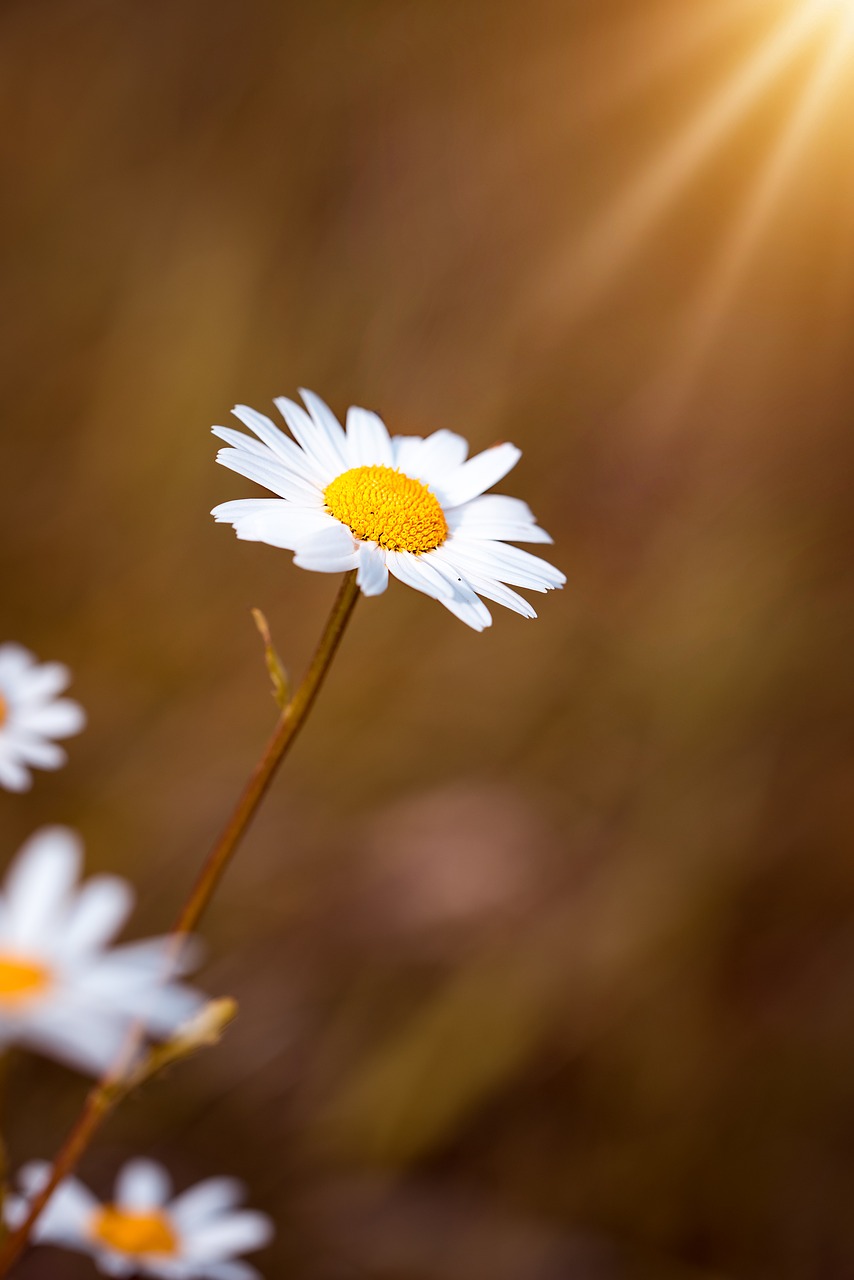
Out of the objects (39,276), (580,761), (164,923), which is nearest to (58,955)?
(164,923)

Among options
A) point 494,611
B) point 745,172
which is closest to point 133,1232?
point 494,611

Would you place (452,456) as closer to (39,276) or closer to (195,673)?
(195,673)

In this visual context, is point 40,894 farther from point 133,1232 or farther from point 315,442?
point 315,442

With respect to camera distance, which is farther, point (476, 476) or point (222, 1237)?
point (222, 1237)

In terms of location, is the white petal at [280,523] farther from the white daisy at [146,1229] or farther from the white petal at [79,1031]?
the white daisy at [146,1229]

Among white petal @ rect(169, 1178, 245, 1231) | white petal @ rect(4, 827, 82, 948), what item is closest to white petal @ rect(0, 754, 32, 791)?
white petal @ rect(4, 827, 82, 948)

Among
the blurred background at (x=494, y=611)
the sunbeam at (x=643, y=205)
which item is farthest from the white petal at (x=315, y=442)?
the sunbeam at (x=643, y=205)
